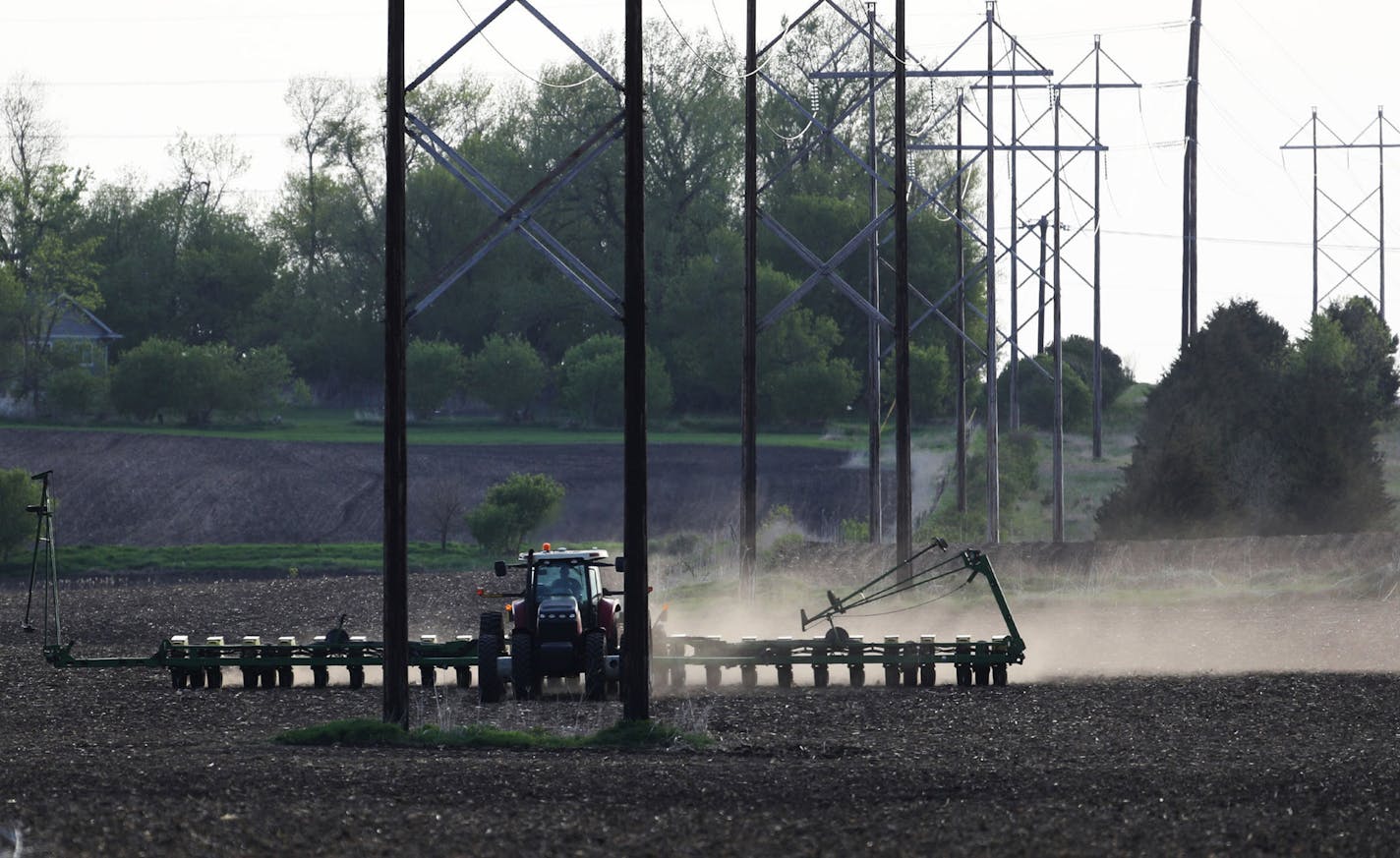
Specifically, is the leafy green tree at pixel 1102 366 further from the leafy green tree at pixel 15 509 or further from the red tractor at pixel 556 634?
the red tractor at pixel 556 634

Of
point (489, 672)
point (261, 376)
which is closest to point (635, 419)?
point (489, 672)

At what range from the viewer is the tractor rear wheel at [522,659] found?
27.8 m

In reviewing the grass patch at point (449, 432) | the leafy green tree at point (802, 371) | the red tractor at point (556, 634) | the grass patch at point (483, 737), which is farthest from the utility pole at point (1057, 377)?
the leafy green tree at point (802, 371)

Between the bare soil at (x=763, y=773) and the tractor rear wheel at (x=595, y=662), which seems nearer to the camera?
the bare soil at (x=763, y=773)

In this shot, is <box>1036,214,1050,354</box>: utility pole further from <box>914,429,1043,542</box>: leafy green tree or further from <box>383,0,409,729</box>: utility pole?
<box>383,0,409,729</box>: utility pole

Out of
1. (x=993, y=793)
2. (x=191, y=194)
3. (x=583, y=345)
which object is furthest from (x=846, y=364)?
(x=993, y=793)

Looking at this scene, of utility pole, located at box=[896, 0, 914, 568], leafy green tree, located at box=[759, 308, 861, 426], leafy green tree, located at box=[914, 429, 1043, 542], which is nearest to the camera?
utility pole, located at box=[896, 0, 914, 568]

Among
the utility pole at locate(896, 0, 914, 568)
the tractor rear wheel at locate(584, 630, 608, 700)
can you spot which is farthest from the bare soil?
the utility pole at locate(896, 0, 914, 568)

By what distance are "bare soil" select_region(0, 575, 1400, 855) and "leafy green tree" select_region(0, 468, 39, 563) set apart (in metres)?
28.5

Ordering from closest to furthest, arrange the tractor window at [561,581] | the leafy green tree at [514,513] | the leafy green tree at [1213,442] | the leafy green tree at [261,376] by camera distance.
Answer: the tractor window at [561,581] < the leafy green tree at [1213,442] < the leafy green tree at [514,513] < the leafy green tree at [261,376]

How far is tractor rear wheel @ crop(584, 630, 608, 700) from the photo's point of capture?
1085 inches

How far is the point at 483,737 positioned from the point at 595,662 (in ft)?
13.9

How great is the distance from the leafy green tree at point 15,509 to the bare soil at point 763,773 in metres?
28.5

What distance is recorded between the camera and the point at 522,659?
2777 centimetres
